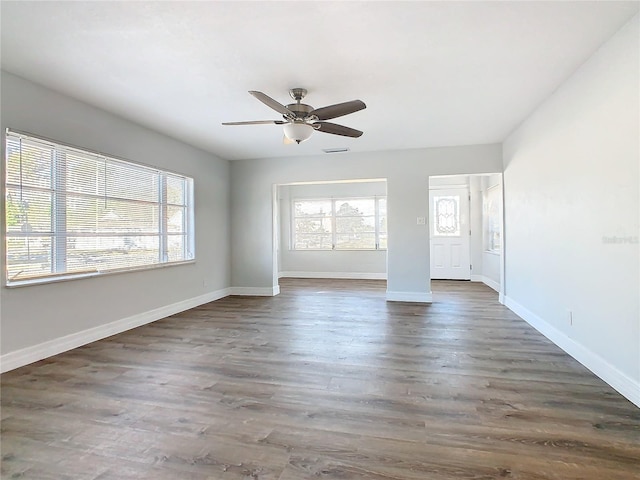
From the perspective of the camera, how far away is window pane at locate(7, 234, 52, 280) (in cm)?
282

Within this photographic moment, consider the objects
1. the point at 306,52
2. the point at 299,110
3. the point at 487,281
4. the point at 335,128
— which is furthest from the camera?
the point at 487,281

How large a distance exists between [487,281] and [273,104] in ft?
19.9

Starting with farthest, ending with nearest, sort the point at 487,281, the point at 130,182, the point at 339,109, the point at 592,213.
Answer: the point at 487,281 < the point at 130,182 < the point at 339,109 < the point at 592,213

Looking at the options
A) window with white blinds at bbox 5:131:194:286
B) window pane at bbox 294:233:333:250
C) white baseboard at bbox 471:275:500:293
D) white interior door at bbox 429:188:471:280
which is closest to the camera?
window with white blinds at bbox 5:131:194:286

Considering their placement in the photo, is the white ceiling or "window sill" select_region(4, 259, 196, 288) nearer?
the white ceiling

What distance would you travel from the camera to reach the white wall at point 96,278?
2.84 m

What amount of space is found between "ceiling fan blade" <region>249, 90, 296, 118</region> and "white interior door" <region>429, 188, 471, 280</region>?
18.2 feet

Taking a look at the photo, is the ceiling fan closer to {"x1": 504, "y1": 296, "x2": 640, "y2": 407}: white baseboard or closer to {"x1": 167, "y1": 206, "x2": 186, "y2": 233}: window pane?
{"x1": 167, "y1": 206, "x2": 186, "y2": 233}: window pane

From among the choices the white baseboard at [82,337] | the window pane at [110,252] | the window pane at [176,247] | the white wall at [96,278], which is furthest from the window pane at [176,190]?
the white baseboard at [82,337]

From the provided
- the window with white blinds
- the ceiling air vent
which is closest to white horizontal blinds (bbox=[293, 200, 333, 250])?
the ceiling air vent

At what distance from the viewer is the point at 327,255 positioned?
27.9 feet

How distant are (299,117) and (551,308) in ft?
10.3

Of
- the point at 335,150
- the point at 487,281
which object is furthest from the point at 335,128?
the point at 487,281

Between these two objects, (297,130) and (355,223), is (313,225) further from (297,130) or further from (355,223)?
(297,130)
